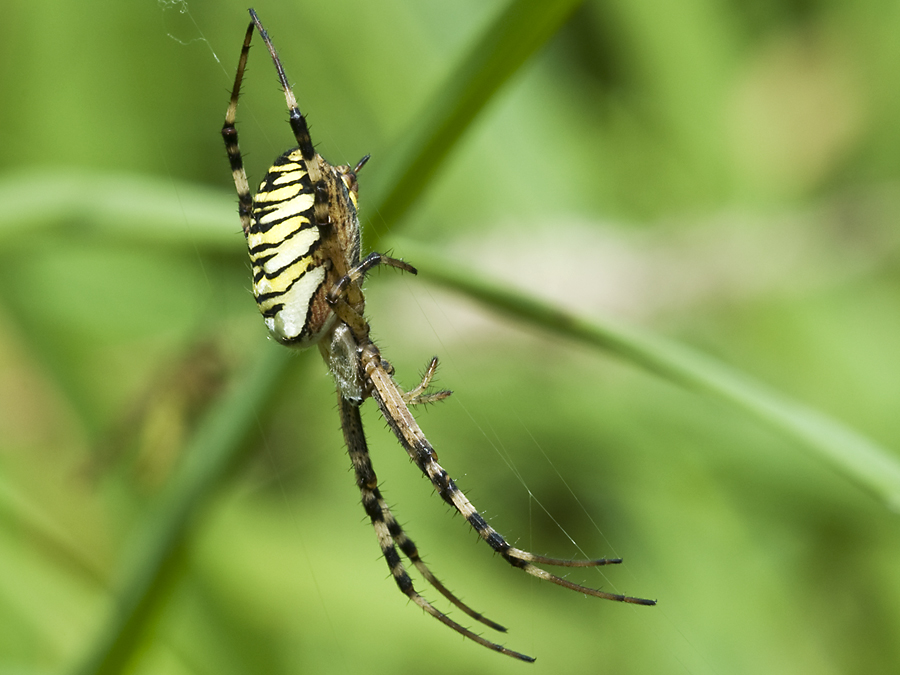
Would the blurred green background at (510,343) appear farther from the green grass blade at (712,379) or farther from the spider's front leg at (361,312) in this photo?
the green grass blade at (712,379)

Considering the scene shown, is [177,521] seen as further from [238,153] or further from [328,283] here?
[238,153]

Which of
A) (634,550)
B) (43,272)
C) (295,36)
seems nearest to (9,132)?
(43,272)

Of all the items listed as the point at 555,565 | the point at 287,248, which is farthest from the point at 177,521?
the point at 555,565

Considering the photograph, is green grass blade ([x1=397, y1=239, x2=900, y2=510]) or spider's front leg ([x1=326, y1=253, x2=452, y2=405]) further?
spider's front leg ([x1=326, y1=253, x2=452, y2=405])

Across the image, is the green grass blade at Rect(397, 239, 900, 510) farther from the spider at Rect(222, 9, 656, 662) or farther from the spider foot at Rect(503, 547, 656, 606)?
the spider foot at Rect(503, 547, 656, 606)

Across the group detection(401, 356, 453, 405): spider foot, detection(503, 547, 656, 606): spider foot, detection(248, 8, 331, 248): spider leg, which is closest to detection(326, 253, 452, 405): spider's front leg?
detection(401, 356, 453, 405): spider foot

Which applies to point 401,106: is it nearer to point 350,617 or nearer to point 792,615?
point 350,617

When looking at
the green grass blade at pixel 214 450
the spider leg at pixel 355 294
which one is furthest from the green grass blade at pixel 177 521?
the spider leg at pixel 355 294
